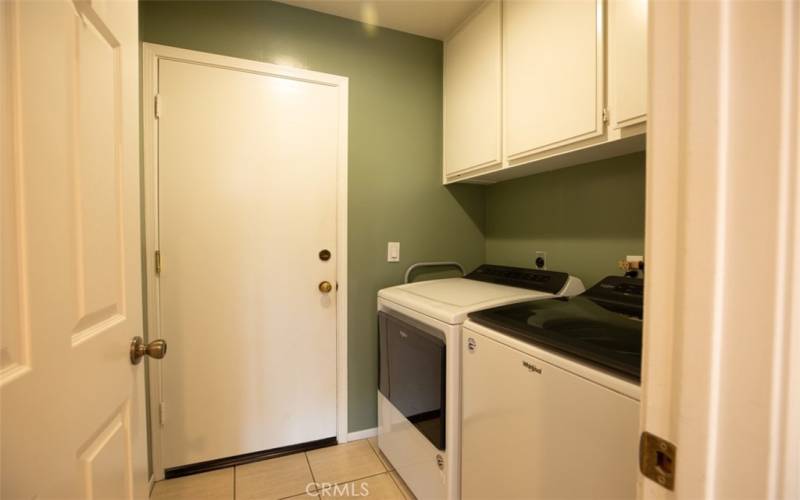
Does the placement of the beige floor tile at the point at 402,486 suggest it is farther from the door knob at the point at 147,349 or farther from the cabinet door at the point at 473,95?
the cabinet door at the point at 473,95

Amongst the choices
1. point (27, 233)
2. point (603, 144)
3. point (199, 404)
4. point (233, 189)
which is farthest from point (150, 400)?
point (603, 144)

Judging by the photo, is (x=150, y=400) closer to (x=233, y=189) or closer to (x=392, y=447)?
(x=233, y=189)

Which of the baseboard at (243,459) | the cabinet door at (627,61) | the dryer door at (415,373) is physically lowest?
the baseboard at (243,459)

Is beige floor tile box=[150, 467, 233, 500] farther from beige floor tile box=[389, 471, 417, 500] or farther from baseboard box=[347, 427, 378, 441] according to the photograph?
beige floor tile box=[389, 471, 417, 500]

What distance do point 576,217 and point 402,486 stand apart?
5.30 ft

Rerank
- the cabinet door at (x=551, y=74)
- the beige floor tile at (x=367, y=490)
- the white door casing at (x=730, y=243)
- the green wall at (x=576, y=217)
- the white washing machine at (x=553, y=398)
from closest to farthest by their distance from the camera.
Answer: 1. the white door casing at (x=730, y=243)
2. the white washing machine at (x=553, y=398)
3. the cabinet door at (x=551, y=74)
4. the green wall at (x=576, y=217)
5. the beige floor tile at (x=367, y=490)

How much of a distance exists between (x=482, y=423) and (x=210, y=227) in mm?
1554

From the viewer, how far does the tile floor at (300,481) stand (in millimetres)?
1567

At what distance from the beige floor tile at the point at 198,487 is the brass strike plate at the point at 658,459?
72.4 inches

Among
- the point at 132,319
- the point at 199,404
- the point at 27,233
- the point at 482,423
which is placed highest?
the point at 27,233

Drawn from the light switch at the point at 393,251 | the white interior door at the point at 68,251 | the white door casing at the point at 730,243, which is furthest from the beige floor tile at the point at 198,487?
the white door casing at the point at 730,243

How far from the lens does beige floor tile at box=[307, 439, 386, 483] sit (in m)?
1.69

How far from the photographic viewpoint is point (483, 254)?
2.34 metres

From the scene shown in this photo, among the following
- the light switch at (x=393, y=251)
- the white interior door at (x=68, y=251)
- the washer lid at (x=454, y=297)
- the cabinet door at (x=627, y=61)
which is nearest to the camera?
the white interior door at (x=68, y=251)
